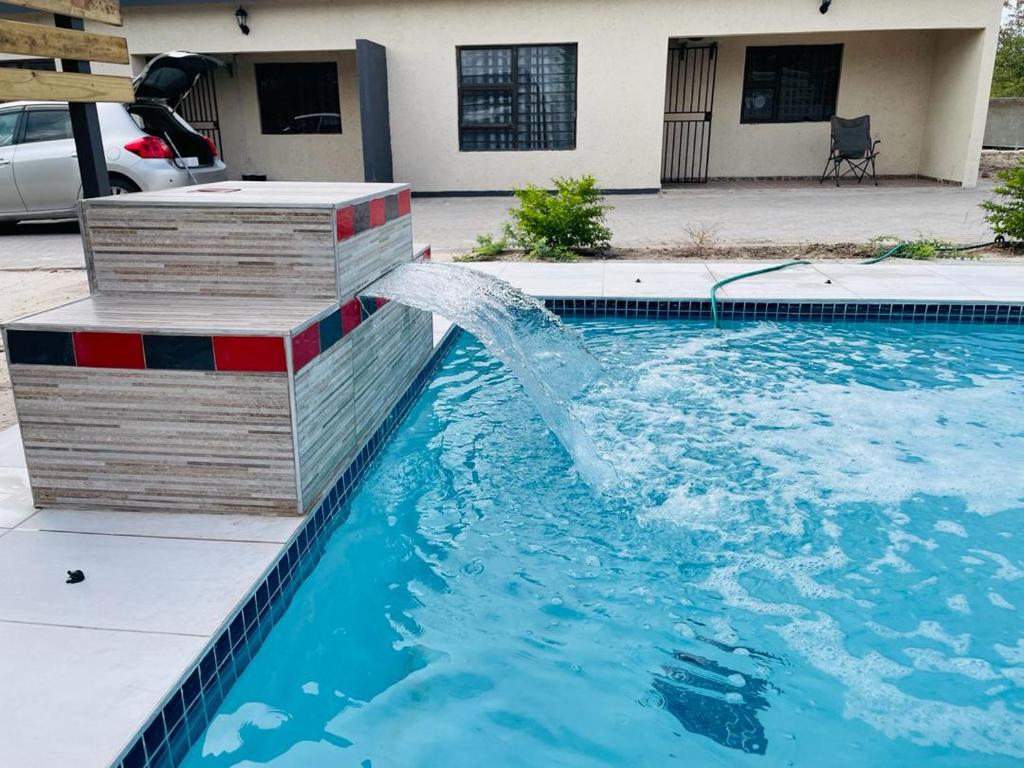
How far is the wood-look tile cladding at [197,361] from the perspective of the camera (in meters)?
2.45

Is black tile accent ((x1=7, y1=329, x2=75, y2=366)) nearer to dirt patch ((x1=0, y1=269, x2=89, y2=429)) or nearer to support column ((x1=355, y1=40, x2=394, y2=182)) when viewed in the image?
dirt patch ((x1=0, y1=269, x2=89, y2=429))

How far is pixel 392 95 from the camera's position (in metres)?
11.6

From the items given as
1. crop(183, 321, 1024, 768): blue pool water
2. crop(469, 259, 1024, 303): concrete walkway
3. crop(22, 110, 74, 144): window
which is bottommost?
crop(183, 321, 1024, 768): blue pool water

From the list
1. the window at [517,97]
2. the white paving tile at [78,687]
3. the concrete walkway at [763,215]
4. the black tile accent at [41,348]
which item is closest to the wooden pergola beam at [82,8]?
the black tile accent at [41,348]

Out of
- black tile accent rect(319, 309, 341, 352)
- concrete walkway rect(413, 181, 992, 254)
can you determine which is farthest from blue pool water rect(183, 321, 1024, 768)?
concrete walkway rect(413, 181, 992, 254)

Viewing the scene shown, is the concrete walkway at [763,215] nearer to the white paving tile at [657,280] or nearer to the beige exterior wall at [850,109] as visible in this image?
the beige exterior wall at [850,109]

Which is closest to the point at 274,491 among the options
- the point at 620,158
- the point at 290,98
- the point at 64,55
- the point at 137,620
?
the point at 137,620

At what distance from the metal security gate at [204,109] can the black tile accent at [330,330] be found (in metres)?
11.2

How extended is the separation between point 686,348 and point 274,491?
2.92 m

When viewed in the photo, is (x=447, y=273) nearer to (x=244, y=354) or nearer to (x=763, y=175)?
(x=244, y=354)

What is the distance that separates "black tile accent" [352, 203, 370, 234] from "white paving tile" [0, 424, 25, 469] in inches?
55.2

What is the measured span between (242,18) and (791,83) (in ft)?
27.5

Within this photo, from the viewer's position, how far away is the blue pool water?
1.92 metres

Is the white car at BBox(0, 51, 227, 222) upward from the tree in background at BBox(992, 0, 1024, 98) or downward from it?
downward
